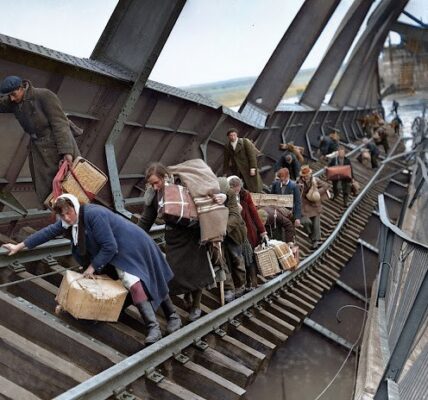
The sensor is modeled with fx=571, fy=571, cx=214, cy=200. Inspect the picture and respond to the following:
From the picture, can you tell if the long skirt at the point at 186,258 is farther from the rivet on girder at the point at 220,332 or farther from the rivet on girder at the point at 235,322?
the rivet on girder at the point at 235,322

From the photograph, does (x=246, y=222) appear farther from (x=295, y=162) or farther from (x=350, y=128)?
(x=350, y=128)

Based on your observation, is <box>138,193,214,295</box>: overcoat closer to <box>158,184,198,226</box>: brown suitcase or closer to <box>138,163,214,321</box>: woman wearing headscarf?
<box>138,163,214,321</box>: woman wearing headscarf

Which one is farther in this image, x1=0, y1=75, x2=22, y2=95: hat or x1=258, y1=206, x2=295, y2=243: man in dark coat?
x1=258, y1=206, x2=295, y2=243: man in dark coat

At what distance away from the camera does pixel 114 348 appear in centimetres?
476

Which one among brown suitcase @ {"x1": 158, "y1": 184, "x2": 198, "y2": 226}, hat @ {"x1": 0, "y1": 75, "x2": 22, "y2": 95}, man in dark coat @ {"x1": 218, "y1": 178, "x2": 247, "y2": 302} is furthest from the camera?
man in dark coat @ {"x1": 218, "y1": 178, "x2": 247, "y2": 302}

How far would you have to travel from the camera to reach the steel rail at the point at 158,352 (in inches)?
144

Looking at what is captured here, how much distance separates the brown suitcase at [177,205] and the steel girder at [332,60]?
1589 centimetres

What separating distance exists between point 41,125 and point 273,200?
3487 millimetres

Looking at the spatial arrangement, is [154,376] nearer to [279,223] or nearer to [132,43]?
[279,223]

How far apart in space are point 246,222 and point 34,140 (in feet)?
8.41

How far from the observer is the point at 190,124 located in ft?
34.5

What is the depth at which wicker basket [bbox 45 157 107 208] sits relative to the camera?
545cm

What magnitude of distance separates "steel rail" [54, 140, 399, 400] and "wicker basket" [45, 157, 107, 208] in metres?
1.63

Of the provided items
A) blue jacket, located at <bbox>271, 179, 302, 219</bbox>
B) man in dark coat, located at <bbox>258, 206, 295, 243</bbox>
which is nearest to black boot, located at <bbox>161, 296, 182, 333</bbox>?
man in dark coat, located at <bbox>258, 206, 295, 243</bbox>
